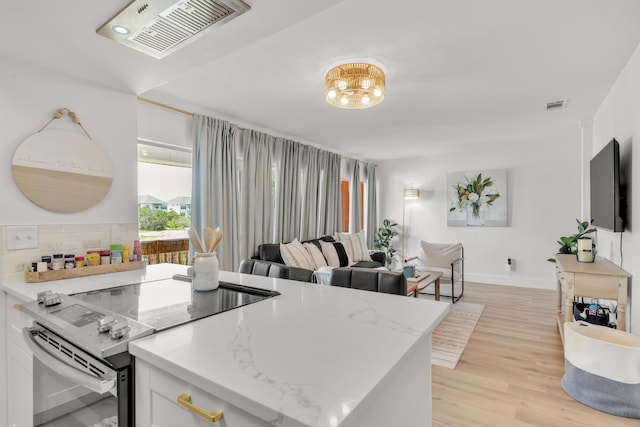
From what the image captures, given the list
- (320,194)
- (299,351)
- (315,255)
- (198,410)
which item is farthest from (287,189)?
(198,410)

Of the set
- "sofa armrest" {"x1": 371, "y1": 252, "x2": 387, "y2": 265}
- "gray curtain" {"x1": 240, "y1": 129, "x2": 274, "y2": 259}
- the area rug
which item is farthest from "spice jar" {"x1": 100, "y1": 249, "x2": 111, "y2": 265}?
"sofa armrest" {"x1": 371, "y1": 252, "x2": 387, "y2": 265}

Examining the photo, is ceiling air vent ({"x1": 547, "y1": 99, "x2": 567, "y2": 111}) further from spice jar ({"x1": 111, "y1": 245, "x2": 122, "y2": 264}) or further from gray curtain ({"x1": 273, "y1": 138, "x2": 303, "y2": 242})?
spice jar ({"x1": 111, "y1": 245, "x2": 122, "y2": 264})

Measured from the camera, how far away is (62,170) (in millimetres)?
1932

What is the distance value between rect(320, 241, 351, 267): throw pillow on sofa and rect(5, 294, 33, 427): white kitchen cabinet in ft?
11.0

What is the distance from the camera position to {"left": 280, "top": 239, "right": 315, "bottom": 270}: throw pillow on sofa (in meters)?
3.81

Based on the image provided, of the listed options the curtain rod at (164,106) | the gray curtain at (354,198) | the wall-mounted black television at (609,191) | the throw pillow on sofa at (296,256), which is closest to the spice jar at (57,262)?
the curtain rod at (164,106)

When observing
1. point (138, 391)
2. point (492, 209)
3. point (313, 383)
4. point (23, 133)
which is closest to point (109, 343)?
point (138, 391)

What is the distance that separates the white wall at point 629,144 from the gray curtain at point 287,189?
3.46 m

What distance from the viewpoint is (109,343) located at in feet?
3.01

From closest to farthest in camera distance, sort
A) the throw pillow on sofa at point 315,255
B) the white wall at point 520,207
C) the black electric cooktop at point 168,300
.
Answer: the black electric cooktop at point 168,300 → the throw pillow on sofa at point 315,255 → the white wall at point 520,207

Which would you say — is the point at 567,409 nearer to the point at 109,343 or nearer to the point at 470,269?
the point at 109,343

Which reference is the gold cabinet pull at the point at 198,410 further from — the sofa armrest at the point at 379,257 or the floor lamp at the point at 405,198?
the floor lamp at the point at 405,198

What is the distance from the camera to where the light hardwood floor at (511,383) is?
6.46 ft

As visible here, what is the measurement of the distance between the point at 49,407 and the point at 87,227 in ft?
3.67
